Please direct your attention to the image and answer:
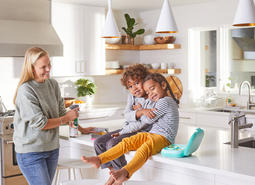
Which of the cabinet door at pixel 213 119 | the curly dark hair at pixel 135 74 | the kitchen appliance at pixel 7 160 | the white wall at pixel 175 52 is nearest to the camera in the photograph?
the curly dark hair at pixel 135 74

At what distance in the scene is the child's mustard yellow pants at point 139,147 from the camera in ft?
7.87

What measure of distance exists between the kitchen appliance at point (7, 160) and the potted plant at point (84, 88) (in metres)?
1.76

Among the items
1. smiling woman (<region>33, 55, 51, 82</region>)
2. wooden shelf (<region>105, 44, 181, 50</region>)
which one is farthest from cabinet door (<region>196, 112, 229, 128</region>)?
smiling woman (<region>33, 55, 51, 82</region>)

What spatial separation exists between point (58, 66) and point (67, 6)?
0.85 m

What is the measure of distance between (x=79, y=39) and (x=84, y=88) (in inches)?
29.1

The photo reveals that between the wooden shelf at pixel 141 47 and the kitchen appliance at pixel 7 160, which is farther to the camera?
the wooden shelf at pixel 141 47

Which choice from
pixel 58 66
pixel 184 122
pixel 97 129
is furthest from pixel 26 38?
pixel 184 122

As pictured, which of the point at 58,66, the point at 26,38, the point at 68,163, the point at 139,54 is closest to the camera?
the point at 68,163

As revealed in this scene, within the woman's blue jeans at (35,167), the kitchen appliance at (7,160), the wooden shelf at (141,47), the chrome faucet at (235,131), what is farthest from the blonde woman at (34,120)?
the wooden shelf at (141,47)

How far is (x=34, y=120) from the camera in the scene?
2.60 meters

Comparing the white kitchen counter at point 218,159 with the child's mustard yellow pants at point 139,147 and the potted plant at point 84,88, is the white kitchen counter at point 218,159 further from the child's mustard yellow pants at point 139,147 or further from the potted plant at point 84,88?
the potted plant at point 84,88

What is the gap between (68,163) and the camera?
3061 millimetres

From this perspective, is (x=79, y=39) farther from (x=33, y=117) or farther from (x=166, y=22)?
(x=33, y=117)

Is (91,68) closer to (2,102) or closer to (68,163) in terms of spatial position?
(2,102)
